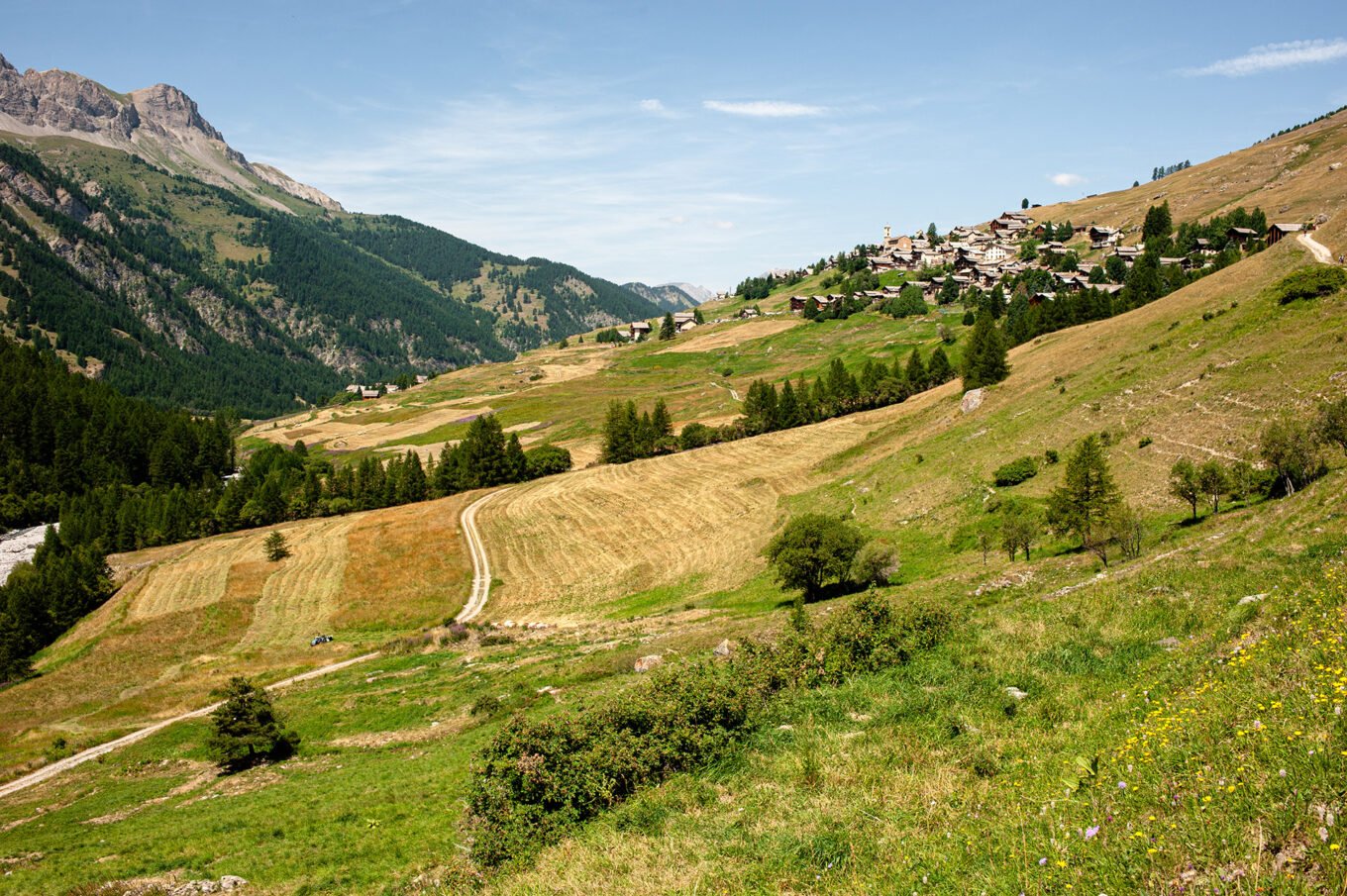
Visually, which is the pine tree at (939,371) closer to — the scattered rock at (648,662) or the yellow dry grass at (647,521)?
the yellow dry grass at (647,521)

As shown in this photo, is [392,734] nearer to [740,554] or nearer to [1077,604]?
[1077,604]

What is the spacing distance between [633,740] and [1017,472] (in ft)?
174

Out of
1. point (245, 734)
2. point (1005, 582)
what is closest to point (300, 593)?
point (245, 734)

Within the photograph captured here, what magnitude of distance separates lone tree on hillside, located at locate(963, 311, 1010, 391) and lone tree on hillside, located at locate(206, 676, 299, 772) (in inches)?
3408

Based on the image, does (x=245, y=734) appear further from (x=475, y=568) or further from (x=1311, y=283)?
(x=1311, y=283)

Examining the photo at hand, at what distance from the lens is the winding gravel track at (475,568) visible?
7125 cm

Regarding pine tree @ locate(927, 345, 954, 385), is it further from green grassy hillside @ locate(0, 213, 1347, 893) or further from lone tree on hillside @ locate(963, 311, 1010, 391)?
green grassy hillside @ locate(0, 213, 1347, 893)

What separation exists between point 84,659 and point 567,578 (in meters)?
48.2

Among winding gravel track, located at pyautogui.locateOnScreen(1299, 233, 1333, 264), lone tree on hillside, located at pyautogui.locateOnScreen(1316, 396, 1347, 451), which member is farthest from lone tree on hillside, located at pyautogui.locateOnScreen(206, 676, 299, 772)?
winding gravel track, located at pyautogui.locateOnScreen(1299, 233, 1333, 264)

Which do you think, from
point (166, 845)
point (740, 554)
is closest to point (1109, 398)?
point (740, 554)

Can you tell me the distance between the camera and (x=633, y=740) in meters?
16.2

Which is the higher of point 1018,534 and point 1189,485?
point 1189,485

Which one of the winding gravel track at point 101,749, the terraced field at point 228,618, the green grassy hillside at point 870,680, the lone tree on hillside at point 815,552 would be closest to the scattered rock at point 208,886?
the green grassy hillside at point 870,680

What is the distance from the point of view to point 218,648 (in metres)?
68.2
